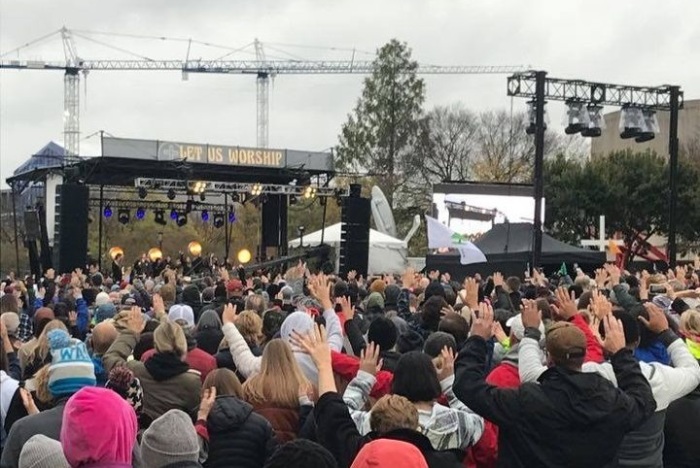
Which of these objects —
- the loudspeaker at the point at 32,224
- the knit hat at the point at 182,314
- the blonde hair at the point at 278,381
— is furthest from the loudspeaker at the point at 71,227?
the blonde hair at the point at 278,381

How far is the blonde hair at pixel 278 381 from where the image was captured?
4.92 metres

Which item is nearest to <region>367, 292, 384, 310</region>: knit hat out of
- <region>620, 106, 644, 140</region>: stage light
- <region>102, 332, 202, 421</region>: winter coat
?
<region>102, 332, 202, 421</region>: winter coat

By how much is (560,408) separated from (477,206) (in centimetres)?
3049

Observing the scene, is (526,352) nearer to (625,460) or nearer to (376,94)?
(625,460)

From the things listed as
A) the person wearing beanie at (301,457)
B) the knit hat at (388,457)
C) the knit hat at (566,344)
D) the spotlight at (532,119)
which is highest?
the spotlight at (532,119)

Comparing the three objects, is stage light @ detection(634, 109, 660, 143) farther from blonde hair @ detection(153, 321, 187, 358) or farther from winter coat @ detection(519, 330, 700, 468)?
blonde hair @ detection(153, 321, 187, 358)

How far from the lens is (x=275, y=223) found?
104ft

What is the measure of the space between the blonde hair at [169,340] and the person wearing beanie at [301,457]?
8.63 feet

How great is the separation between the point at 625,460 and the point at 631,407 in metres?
0.72

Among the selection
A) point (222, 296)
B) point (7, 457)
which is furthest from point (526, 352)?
point (222, 296)

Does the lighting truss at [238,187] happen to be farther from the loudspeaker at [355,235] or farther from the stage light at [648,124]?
the stage light at [648,124]

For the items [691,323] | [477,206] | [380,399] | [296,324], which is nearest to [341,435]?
[380,399]

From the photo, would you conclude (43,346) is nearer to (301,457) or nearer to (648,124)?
(301,457)

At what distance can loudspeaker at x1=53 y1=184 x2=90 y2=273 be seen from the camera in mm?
21922
